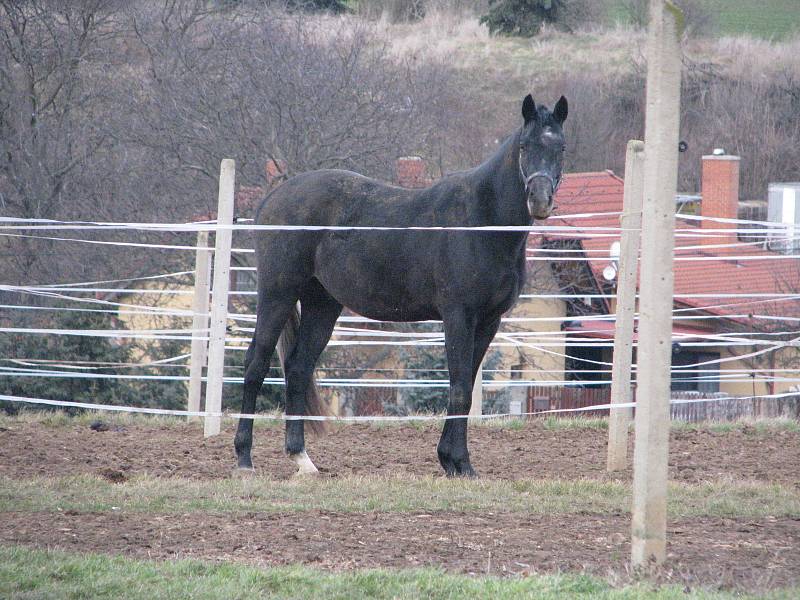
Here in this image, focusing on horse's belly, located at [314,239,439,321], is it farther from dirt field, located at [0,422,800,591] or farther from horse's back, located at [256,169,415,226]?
dirt field, located at [0,422,800,591]

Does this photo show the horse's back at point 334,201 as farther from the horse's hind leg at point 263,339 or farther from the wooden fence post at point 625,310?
the wooden fence post at point 625,310

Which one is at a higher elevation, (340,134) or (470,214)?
(340,134)

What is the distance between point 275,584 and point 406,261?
10.3 feet

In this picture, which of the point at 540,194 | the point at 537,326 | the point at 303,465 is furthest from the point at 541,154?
the point at 537,326

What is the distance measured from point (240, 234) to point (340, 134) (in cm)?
290

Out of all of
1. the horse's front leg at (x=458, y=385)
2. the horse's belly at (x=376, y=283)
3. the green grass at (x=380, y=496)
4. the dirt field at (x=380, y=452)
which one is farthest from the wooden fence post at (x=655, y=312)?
the horse's belly at (x=376, y=283)

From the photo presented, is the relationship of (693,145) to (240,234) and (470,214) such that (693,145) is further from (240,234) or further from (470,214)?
(470,214)

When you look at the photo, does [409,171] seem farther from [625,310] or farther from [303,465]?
[303,465]

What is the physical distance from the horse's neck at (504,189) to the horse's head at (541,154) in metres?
0.13

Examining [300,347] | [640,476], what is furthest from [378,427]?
[640,476]

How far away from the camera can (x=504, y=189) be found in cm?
618

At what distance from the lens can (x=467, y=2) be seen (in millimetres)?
44688

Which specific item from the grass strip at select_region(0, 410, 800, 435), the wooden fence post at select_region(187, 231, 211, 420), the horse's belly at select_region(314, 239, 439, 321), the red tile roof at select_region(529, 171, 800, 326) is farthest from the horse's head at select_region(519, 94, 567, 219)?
the red tile roof at select_region(529, 171, 800, 326)

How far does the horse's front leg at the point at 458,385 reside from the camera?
6215mm
